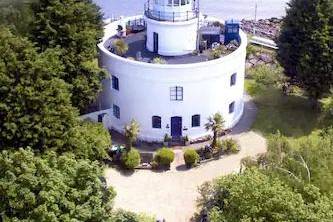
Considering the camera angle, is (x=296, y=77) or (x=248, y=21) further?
(x=248, y=21)

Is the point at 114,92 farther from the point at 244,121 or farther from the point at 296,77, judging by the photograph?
the point at 296,77

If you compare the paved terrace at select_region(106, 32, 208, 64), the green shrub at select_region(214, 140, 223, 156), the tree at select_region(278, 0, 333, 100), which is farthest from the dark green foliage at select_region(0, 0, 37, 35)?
the tree at select_region(278, 0, 333, 100)

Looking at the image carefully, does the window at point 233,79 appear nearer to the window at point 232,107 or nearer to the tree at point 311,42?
the window at point 232,107

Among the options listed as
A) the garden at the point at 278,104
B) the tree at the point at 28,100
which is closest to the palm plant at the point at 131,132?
the tree at the point at 28,100

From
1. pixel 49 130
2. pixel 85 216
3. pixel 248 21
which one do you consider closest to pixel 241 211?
pixel 85 216

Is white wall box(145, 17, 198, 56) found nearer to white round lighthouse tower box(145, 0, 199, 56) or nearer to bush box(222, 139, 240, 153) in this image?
white round lighthouse tower box(145, 0, 199, 56)

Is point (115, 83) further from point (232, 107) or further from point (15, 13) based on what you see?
point (15, 13)

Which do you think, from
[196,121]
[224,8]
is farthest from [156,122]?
[224,8]
